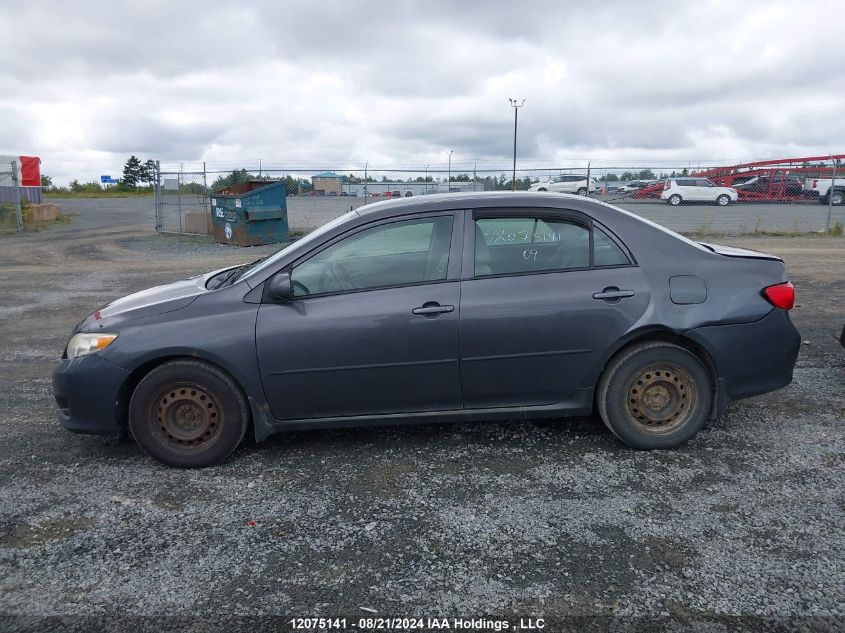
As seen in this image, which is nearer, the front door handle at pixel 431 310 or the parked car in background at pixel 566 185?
the front door handle at pixel 431 310

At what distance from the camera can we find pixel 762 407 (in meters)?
5.03

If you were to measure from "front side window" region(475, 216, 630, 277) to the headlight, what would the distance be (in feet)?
7.26

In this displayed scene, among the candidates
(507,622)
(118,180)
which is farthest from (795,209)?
(118,180)

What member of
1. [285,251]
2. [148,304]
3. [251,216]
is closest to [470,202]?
[285,251]

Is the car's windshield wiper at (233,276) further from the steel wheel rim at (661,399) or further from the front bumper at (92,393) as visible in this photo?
the steel wheel rim at (661,399)

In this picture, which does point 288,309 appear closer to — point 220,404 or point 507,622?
point 220,404

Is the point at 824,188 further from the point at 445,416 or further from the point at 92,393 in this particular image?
the point at 92,393

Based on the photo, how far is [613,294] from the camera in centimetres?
414

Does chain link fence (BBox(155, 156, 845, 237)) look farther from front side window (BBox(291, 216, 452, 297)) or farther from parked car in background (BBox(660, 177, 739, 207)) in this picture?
front side window (BBox(291, 216, 452, 297))

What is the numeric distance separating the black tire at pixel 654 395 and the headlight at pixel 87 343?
2.94 m

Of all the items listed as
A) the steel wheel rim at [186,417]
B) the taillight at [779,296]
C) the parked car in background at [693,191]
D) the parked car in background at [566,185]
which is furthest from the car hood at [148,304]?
the parked car in background at [693,191]

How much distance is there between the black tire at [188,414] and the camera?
13.2 feet


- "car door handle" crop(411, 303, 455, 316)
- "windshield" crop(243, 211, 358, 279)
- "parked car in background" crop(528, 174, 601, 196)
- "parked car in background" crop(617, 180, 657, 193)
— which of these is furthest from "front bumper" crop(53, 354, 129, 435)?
"parked car in background" crop(617, 180, 657, 193)

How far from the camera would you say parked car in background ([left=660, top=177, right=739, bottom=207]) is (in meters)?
31.1
